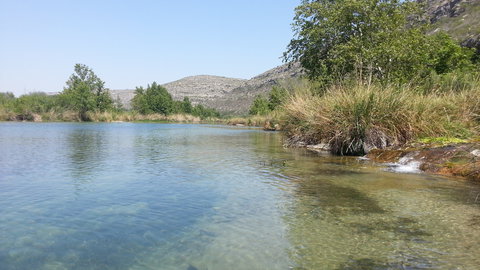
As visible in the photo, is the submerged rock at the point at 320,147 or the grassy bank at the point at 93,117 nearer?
the submerged rock at the point at 320,147

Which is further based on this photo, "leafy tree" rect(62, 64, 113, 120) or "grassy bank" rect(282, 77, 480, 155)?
"leafy tree" rect(62, 64, 113, 120)

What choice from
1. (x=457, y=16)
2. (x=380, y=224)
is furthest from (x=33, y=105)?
(x=457, y=16)

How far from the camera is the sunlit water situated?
3406 millimetres

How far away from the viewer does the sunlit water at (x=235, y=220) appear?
3406 mm

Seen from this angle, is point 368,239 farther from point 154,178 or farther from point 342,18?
point 342,18

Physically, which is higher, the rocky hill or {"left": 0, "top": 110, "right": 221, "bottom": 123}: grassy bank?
the rocky hill

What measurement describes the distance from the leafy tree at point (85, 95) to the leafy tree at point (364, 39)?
159 ft

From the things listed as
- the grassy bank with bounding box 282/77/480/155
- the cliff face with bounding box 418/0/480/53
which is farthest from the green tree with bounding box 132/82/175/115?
the grassy bank with bounding box 282/77/480/155

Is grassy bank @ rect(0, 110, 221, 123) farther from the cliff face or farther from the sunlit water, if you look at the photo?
the cliff face

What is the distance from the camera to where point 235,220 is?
15.6ft

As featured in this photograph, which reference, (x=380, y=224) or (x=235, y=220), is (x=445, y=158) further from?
(x=235, y=220)

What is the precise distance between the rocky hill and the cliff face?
40.1m

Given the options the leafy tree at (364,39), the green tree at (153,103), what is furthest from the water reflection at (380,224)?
the green tree at (153,103)

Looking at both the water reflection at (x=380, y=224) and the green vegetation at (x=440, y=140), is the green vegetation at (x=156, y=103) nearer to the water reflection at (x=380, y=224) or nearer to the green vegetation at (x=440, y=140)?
the green vegetation at (x=440, y=140)
